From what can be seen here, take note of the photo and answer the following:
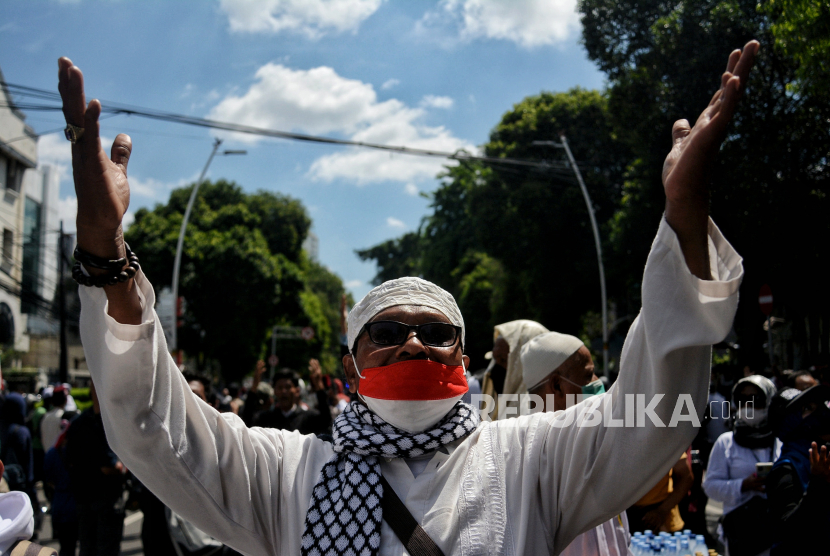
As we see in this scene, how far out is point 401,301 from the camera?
238 cm

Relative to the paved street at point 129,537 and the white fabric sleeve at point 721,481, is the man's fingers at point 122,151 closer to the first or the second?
the white fabric sleeve at point 721,481

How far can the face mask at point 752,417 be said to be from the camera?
4906 millimetres

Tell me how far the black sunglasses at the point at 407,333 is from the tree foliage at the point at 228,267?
106ft

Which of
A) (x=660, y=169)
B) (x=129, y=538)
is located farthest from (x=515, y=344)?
(x=660, y=169)

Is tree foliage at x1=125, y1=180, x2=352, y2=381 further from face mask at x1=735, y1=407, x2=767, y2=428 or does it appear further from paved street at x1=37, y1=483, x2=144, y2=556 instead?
face mask at x1=735, y1=407, x2=767, y2=428

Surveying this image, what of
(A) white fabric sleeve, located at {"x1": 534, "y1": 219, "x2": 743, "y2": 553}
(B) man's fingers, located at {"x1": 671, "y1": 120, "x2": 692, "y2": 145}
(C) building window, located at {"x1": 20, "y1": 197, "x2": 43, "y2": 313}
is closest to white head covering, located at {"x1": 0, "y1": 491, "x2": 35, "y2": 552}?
(A) white fabric sleeve, located at {"x1": 534, "y1": 219, "x2": 743, "y2": 553}

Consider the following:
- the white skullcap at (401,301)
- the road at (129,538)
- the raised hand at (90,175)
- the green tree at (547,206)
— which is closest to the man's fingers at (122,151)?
the raised hand at (90,175)

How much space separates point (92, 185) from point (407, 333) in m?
1.03

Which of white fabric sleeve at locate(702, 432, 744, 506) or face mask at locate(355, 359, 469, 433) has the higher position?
face mask at locate(355, 359, 469, 433)

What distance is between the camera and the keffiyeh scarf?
1.99m

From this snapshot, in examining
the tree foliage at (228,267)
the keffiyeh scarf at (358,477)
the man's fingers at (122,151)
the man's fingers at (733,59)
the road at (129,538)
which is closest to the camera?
the man's fingers at (733,59)

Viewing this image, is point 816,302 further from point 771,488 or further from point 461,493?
point 461,493

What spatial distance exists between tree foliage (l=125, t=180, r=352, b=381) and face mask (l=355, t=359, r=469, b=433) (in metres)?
32.5

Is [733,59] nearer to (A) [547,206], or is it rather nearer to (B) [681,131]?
(B) [681,131]
